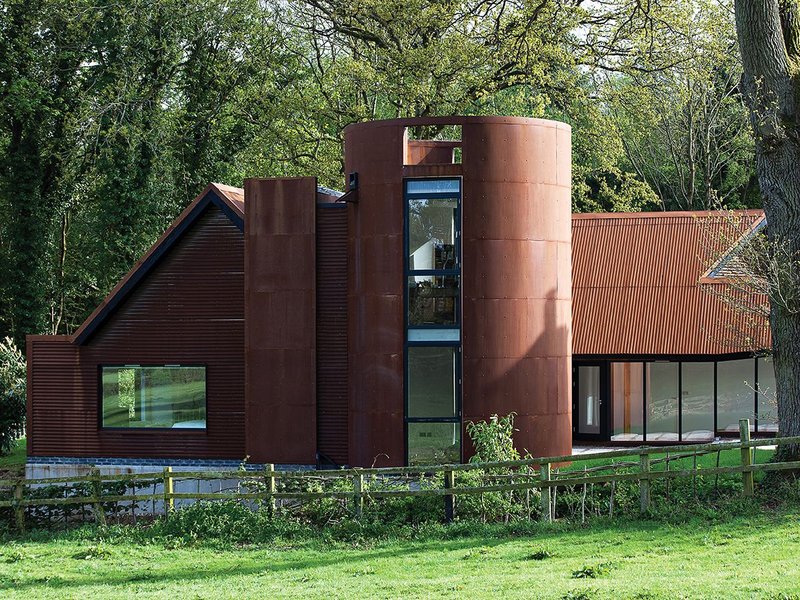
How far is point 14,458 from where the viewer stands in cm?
3139

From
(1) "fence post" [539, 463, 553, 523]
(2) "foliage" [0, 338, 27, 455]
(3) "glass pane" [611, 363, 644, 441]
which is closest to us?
(1) "fence post" [539, 463, 553, 523]

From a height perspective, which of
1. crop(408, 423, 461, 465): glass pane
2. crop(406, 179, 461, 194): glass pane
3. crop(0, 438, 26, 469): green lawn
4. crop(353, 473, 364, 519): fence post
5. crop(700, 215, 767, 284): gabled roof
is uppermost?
crop(406, 179, 461, 194): glass pane

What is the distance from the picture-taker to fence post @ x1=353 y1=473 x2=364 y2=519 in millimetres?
18328

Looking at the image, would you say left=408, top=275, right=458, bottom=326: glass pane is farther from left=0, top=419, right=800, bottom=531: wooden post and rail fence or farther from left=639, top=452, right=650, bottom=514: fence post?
left=639, top=452, right=650, bottom=514: fence post

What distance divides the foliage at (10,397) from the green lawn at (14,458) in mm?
285

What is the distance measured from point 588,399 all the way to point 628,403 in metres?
1.00

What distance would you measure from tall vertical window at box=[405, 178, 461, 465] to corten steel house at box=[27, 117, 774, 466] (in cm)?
3

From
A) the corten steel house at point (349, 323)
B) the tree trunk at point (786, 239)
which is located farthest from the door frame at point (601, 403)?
the tree trunk at point (786, 239)

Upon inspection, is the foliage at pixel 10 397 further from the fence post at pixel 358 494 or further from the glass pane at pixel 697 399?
the glass pane at pixel 697 399

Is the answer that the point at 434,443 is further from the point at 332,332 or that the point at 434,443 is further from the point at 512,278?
the point at 512,278

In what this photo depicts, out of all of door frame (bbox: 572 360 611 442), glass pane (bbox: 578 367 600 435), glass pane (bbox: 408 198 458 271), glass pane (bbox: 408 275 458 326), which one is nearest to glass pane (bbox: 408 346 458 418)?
glass pane (bbox: 408 275 458 326)

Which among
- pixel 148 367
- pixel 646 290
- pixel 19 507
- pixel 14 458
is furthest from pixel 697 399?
pixel 14 458

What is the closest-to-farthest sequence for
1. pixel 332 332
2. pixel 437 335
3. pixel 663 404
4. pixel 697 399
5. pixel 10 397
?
pixel 437 335, pixel 332 332, pixel 697 399, pixel 663 404, pixel 10 397

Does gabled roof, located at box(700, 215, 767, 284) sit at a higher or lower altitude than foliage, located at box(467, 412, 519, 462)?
higher
